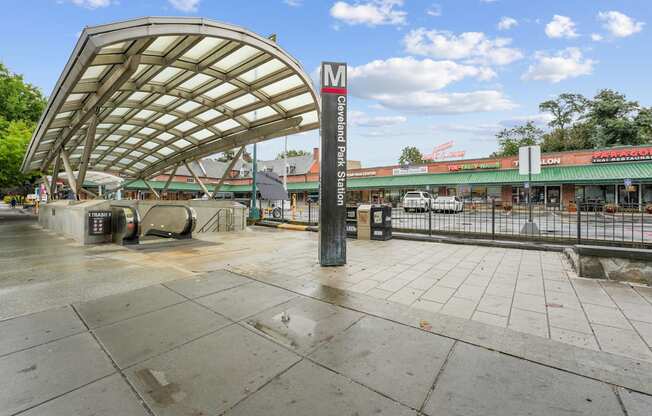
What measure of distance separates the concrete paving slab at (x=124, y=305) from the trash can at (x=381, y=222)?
7492 mm

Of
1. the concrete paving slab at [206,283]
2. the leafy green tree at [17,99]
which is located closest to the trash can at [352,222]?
the concrete paving slab at [206,283]

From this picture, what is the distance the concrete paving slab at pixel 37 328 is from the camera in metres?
3.20

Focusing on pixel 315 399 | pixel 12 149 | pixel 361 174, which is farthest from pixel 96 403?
pixel 361 174

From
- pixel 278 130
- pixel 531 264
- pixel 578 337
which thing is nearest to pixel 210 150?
pixel 278 130

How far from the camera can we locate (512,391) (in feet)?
7.89

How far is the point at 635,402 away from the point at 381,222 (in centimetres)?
869

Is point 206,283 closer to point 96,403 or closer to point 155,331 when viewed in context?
point 155,331

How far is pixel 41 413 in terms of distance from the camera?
2146 millimetres

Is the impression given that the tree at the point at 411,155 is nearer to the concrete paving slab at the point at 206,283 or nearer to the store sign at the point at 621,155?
the store sign at the point at 621,155

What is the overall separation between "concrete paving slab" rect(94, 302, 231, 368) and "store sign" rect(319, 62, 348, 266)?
3221 mm

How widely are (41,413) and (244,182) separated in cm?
4977

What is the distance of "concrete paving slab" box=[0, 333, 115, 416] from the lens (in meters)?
2.32

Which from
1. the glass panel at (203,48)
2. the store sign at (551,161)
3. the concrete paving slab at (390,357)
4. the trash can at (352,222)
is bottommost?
the concrete paving slab at (390,357)

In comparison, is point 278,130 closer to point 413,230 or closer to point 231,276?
point 413,230
